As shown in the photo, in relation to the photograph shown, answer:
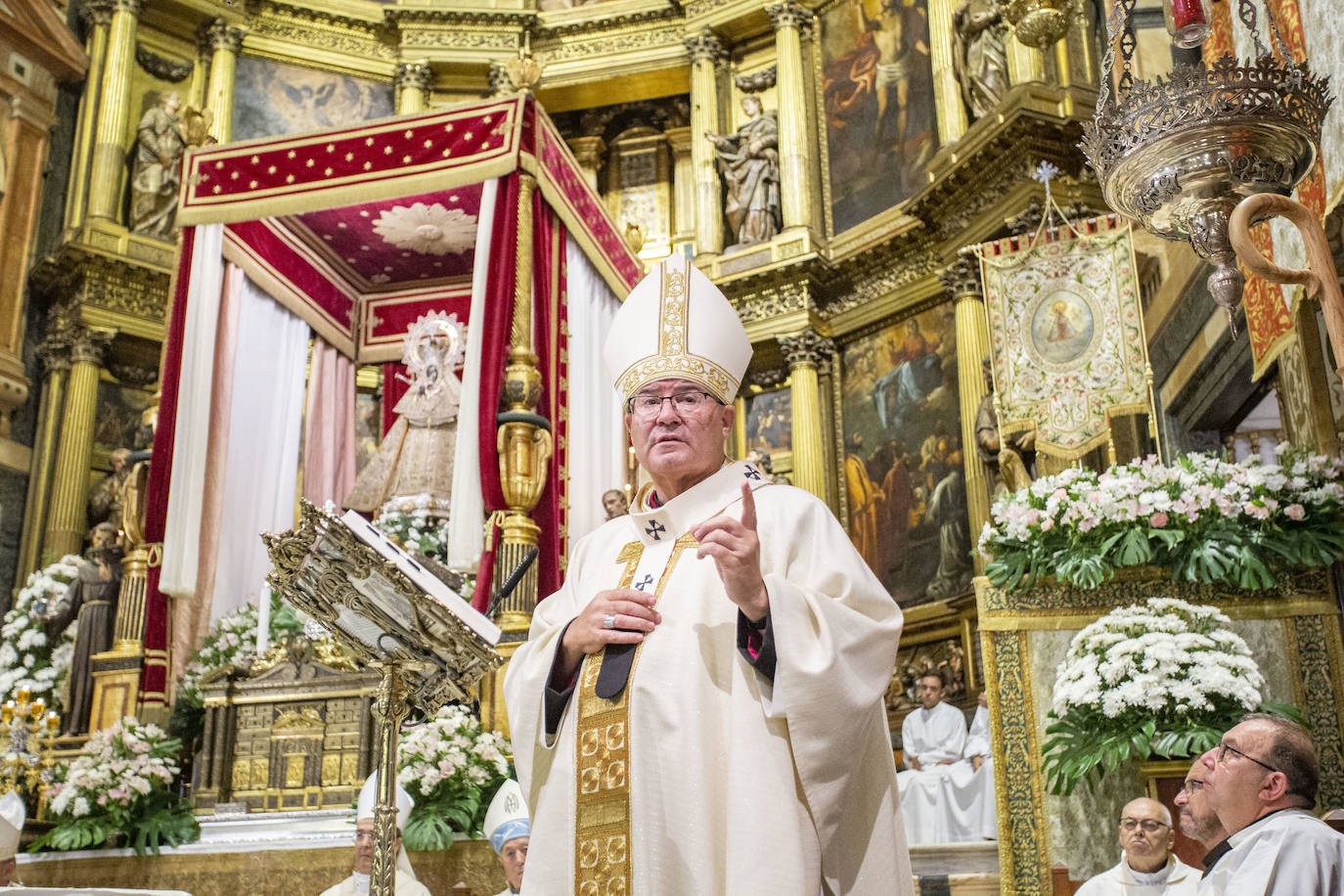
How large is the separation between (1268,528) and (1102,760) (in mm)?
1180

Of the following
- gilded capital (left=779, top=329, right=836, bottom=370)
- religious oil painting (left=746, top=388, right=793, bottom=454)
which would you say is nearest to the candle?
gilded capital (left=779, top=329, right=836, bottom=370)

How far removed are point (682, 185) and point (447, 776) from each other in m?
10.9

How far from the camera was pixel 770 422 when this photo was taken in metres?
13.4

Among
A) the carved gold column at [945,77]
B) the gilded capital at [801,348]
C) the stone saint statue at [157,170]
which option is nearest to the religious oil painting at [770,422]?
the gilded capital at [801,348]

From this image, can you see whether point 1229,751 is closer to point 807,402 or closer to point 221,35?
point 807,402

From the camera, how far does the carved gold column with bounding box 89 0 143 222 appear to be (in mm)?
12758

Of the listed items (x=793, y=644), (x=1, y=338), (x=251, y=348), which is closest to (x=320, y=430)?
(x=251, y=348)

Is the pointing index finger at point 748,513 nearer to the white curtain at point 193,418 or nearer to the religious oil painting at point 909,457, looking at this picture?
the white curtain at point 193,418

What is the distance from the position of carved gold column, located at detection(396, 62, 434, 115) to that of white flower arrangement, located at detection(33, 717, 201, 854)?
32.6 feet

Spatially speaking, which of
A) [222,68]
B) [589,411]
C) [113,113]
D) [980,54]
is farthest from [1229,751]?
[222,68]

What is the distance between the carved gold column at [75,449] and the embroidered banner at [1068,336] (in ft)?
28.7

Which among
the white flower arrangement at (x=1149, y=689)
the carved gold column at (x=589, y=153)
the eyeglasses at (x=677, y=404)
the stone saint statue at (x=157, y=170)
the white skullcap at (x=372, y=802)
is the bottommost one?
the white skullcap at (x=372, y=802)

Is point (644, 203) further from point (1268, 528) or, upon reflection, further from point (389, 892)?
point (389, 892)

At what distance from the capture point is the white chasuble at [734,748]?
6.94 ft
